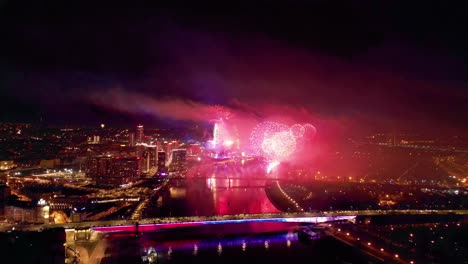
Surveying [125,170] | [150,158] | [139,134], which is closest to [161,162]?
[150,158]

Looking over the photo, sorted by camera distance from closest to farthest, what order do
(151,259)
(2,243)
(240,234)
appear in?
1. (2,243)
2. (151,259)
3. (240,234)

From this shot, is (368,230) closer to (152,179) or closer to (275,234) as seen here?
(275,234)

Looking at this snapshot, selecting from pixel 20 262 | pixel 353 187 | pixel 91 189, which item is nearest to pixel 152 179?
pixel 91 189

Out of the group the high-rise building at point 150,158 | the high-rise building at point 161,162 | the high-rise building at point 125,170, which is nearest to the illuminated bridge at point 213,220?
the high-rise building at point 125,170

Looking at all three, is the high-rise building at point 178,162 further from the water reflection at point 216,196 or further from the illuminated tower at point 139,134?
the illuminated tower at point 139,134

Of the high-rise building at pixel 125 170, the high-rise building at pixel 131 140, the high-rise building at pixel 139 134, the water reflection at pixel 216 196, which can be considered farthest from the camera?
the high-rise building at pixel 139 134

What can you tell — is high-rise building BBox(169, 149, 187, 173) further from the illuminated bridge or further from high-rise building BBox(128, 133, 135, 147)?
the illuminated bridge

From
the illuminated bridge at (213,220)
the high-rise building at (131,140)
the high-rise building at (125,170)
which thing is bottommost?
the illuminated bridge at (213,220)

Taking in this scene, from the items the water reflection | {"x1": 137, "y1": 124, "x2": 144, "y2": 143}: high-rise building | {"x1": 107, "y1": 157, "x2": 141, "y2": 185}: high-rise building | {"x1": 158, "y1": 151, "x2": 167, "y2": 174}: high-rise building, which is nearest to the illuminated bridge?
the water reflection

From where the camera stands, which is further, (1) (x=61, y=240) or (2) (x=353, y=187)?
(2) (x=353, y=187)

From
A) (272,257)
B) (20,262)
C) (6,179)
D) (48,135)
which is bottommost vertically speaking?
(272,257)

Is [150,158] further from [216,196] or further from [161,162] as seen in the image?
[216,196]
